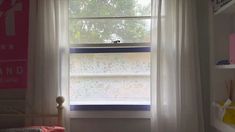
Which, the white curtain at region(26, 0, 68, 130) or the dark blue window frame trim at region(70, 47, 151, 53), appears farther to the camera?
the dark blue window frame trim at region(70, 47, 151, 53)

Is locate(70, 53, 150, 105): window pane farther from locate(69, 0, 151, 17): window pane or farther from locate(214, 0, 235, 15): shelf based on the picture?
locate(214, 0, 235, 15): shelf

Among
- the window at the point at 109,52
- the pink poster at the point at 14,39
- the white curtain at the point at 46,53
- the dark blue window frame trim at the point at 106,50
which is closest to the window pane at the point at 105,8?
the window at the point at 109,52

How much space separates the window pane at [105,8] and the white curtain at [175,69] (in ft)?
0.72

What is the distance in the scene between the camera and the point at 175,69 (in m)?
2.37

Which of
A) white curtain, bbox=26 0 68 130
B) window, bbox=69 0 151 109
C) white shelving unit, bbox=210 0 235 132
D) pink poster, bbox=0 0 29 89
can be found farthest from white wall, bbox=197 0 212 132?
pink poster, bbox=0 0 29 89

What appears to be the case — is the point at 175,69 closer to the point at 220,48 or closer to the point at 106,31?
the point at 220,48

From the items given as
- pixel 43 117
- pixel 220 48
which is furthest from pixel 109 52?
pixel 220 48

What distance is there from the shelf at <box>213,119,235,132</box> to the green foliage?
0.94 m

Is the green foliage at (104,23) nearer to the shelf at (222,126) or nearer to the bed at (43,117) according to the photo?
the bed at (43,117)

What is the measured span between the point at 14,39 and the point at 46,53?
0.34m

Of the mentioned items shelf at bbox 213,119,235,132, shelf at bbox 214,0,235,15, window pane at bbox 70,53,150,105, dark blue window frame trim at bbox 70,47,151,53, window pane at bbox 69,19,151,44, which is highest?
shelf at bbox 214,0,235,15

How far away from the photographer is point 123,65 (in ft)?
8.48

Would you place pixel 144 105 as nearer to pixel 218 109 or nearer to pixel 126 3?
pixel 218 109

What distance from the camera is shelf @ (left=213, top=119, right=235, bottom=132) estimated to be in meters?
2.02
